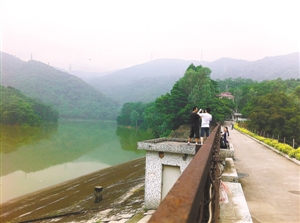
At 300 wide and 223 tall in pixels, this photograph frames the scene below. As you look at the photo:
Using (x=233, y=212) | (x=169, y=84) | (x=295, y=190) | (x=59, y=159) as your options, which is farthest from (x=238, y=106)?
(x=169, y=84)

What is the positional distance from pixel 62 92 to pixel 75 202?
114m

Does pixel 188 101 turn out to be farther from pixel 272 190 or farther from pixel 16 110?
pixel 16 110

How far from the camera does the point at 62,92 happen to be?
119875 mm

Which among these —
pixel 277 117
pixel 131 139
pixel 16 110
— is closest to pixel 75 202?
pixel 277 117

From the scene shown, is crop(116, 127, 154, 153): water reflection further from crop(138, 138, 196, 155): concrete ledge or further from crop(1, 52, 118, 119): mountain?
crop(1, 52, 118, 119): mountain

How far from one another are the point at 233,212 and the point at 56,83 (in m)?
135

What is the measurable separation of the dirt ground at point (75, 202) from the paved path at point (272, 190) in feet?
13.6

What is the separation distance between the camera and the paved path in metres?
5.05

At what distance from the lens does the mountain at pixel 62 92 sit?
109488mm

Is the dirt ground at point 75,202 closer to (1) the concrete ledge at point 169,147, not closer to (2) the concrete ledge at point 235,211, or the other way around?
(1) the concrete ledge at point 169,147

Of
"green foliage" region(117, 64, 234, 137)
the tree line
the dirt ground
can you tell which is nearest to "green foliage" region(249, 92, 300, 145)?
the tree line

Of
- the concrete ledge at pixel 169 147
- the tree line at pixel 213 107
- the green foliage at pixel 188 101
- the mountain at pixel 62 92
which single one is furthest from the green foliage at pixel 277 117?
the mountain at pixel 62 92

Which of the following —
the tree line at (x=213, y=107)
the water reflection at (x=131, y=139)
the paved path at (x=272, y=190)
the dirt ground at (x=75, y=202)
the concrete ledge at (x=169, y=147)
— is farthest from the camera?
the water reflection at (x=131, y=139)

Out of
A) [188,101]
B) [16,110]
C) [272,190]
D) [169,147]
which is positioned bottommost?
[272,190]
